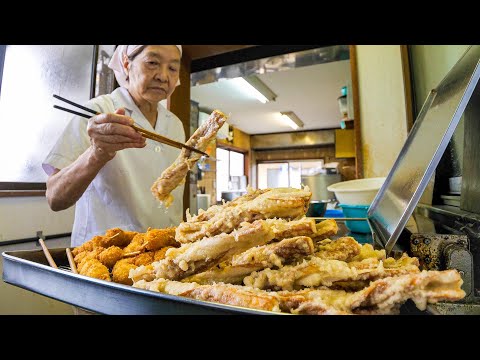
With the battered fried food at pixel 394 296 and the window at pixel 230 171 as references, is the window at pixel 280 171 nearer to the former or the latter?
the window at pixel 230 171

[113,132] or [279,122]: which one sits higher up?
[279,122]

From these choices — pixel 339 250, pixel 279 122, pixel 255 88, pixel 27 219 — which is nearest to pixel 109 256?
pixel 339 250

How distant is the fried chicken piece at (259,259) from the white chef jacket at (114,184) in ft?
4.82

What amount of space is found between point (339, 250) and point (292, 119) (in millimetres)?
9813

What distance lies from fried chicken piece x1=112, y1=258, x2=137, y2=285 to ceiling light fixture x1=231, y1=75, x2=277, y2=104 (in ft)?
19.1

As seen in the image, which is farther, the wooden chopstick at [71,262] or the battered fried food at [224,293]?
the wooden chopstick at [71,262]

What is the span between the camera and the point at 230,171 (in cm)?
1192

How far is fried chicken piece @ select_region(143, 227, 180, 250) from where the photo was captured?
1193mm

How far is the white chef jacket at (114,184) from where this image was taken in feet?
6.45

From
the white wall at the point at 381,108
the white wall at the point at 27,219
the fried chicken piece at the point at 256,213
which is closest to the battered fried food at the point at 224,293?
the fried chicken piece at the point at 256,213

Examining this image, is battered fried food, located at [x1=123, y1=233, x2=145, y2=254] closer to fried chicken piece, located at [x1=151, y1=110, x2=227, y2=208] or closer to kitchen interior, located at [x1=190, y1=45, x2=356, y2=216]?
fried chicken piece, located at [x1=151, y1=110, x2=227, y2=208]

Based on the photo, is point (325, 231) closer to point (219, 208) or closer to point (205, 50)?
point (219, 208)

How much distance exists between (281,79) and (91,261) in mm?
6497

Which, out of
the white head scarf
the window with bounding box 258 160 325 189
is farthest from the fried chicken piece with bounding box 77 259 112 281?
the window with bounding box 258 160 325 189
